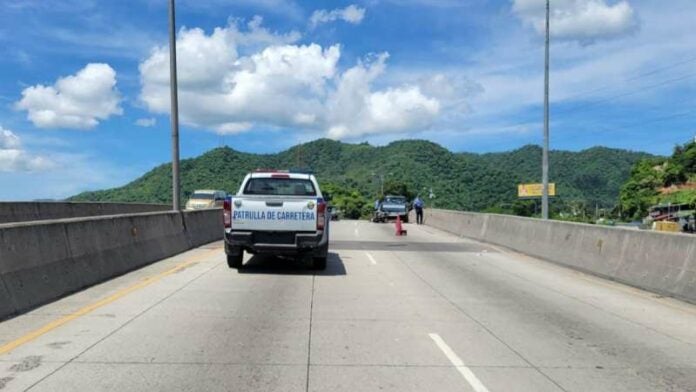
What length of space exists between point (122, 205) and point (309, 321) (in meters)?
28.4

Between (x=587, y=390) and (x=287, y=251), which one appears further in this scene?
(x=287, y=251)

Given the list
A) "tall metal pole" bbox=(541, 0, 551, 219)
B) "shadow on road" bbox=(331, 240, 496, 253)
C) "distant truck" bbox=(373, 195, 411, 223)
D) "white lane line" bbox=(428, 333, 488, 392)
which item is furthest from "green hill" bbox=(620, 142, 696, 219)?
"white lane line" bbox=(428, 333, 488, 392)

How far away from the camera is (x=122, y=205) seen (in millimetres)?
35219

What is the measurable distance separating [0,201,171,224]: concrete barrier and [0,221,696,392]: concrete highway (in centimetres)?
1191

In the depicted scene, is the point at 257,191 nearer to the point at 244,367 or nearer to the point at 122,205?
the point at 244,367

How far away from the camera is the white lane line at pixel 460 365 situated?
6.12 metres

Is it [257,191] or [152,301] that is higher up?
[257,191]

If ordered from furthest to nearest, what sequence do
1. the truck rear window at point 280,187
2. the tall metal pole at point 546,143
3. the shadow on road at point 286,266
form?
the tall metal pole at point 546,143, the truck rear window at point 280,187, the shadow on road at point 286,266

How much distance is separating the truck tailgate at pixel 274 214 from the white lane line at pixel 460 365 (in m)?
5.91

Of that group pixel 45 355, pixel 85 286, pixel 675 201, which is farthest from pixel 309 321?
pixel 675 201

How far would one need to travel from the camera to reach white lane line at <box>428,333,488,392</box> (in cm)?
612

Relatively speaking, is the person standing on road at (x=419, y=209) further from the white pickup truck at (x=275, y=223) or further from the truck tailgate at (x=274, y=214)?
the truck tailgate at (x=274, y=214)

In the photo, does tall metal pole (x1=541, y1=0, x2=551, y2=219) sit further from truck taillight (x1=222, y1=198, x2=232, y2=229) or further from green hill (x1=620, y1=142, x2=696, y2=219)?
green hill (x1=620, y1=142, x2=696, y2=219)

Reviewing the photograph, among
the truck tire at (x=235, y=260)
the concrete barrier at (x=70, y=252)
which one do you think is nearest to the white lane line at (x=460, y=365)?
the concrete barrier at (x=70, y=252)
